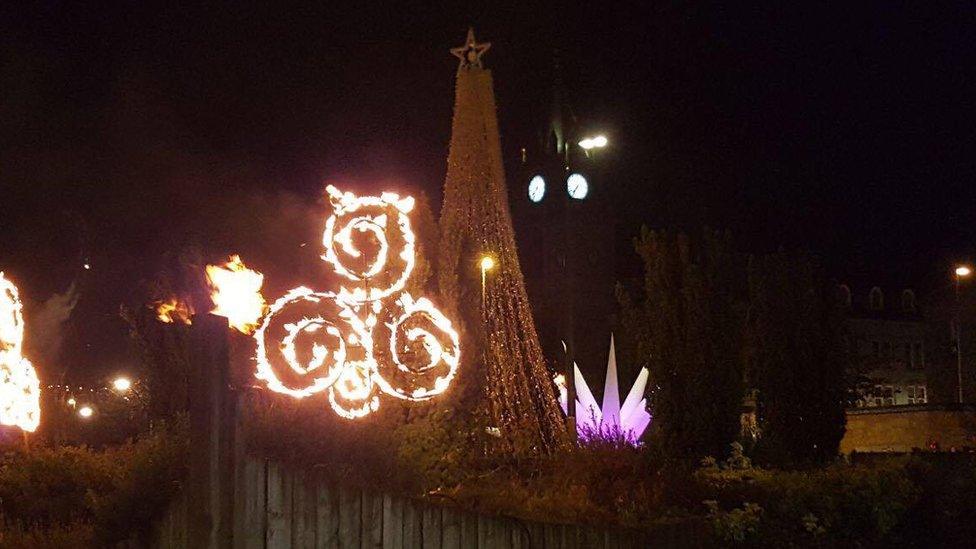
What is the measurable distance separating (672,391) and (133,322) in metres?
9.38

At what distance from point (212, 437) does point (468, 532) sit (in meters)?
2.01

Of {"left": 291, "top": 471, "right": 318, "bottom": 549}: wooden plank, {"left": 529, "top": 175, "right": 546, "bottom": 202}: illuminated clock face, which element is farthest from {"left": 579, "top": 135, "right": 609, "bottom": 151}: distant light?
{"left": 529, "top": 175, "right": 546, "bottom": 202}: illuminated clock face

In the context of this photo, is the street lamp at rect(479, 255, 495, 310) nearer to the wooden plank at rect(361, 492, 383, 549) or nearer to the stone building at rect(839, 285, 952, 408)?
the wooden plank at rect(361, 492, 383, 549)

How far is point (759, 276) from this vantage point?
55.8 feet

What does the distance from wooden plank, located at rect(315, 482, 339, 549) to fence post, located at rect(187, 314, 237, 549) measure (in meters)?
0.62

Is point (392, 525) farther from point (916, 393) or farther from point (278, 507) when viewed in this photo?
point (916, 393)

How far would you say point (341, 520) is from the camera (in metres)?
7.33

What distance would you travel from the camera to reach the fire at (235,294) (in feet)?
42.2

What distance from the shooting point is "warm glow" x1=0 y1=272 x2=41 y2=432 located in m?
13.8

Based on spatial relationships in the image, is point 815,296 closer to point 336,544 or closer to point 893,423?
point 336,544

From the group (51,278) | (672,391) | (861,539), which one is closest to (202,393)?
(861,539)

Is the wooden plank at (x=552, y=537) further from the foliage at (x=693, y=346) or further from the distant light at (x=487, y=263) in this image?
the foliage at (x=693, y=346)

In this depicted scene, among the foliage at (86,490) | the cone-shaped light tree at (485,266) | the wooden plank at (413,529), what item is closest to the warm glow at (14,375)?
the foliage at (86,490)

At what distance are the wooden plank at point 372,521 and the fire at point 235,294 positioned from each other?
579 cm
